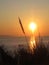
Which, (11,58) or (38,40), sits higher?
(38,40)

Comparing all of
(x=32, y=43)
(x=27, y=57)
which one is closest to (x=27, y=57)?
(x=27, y=57)

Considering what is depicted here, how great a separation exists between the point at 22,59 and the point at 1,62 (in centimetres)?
54

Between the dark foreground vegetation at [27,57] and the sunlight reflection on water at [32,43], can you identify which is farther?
the sunlight reflection on water at [32,43]

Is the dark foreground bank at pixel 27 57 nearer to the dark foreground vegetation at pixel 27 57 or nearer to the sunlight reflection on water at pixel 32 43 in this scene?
the dark foreground vegetation at pixel 27 57

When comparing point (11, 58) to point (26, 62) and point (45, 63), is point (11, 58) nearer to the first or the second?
point (26, 62)

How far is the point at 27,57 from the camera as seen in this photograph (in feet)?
19.7

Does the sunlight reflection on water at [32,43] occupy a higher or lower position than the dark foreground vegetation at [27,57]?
higher

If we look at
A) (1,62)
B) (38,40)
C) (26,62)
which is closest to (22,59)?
(26,62)

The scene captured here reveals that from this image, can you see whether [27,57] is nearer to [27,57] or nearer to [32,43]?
[27,57]

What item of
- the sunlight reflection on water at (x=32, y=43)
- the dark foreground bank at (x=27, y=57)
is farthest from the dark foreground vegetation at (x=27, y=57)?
the sunlight reflection on water at (x=32, y=43)

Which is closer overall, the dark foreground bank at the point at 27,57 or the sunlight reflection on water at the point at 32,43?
the dark foreground bank at the point at 27,57

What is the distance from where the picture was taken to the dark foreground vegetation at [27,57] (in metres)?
5.88

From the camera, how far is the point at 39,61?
590 centimetres

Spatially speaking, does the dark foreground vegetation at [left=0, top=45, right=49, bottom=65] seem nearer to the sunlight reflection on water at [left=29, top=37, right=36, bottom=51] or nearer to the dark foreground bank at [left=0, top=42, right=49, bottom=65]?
the dark foreground bank at [left=0, top=42, right=49, bottom=65]
